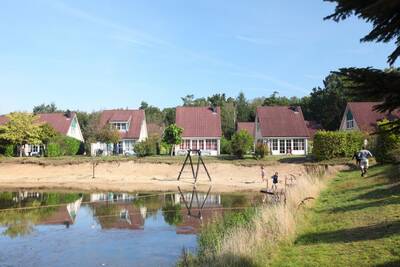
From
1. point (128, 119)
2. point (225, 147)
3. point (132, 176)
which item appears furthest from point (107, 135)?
point (132, 176)

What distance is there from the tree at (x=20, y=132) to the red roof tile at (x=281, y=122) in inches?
986

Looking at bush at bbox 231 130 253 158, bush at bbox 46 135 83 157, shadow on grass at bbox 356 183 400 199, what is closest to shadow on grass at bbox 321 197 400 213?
shadow on grass at bbox 356 183 400 199

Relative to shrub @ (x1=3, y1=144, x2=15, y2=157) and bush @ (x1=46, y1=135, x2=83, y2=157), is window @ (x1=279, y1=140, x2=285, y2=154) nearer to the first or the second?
bush @ (x1=46, y1=135, x2=83, y2=157)

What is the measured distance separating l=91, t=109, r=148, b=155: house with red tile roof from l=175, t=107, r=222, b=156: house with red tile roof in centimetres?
603

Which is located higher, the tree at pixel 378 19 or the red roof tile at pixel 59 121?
the red roof tile at pixel 59 121

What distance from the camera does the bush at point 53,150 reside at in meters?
50.7

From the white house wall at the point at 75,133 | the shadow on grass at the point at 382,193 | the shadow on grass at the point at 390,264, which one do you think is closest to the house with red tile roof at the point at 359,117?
the shadow on grass at the point at 382,193

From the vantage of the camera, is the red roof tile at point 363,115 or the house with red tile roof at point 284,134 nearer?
the red roof tile at point 363,115

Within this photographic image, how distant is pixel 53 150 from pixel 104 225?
34.1 m

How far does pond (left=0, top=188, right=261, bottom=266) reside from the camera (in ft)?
45.0

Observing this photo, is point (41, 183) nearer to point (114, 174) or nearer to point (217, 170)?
point (114, 174)

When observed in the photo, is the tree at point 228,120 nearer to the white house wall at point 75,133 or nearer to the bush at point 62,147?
the white house wall at point 75,133

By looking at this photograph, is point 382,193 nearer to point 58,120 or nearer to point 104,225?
point 104,225

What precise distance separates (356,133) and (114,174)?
21.3 m
